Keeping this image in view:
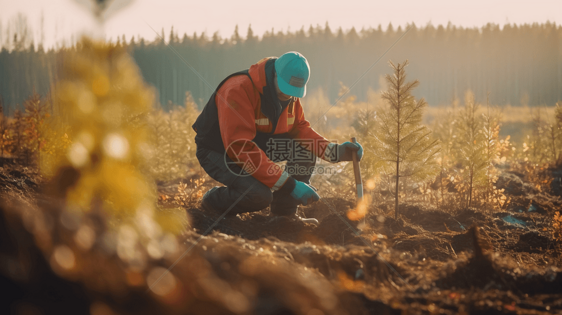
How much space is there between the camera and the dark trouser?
12.7 feet

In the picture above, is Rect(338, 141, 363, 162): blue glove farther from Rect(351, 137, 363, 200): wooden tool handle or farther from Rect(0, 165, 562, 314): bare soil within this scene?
Rect(0, 165, 562, 314): bare soil

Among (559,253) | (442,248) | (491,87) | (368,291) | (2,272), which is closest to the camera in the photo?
(2,272)

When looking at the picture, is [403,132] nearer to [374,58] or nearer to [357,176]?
[357,176]

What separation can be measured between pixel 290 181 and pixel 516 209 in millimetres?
5131

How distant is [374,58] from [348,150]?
8938cm

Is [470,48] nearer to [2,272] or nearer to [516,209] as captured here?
[516,209]

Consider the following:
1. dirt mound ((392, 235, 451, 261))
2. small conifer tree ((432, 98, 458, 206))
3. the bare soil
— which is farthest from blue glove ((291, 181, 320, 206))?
small conifer tree ((432, 98, 458, 206))

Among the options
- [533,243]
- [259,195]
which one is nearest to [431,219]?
[533,243]

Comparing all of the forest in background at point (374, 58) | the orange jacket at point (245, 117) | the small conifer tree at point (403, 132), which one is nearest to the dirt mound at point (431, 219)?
the small conifer tree at point (403, 132)

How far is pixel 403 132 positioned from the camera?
4.80 metres

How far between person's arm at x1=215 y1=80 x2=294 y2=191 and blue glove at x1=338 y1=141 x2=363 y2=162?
1064 millimetres

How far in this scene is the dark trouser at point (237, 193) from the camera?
3.87 metres

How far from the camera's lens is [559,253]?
388 centimetres

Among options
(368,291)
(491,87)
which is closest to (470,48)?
(491,87)
